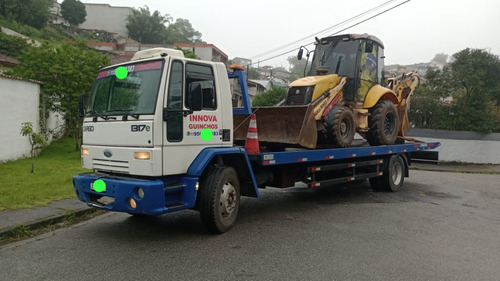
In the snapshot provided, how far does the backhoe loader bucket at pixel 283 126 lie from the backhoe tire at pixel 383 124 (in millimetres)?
2257

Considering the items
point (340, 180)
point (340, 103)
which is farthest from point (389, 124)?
point (340, 180)

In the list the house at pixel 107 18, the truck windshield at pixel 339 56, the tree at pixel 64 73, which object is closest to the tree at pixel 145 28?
the house at pixel 107 18

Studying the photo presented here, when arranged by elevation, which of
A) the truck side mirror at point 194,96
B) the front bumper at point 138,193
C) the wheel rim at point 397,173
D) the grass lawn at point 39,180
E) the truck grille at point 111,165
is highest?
the truck side mirror at point 194,96

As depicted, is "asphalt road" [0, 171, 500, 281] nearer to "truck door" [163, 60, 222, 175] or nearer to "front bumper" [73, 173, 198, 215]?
"front bumper" [73, 173, 198, 215]

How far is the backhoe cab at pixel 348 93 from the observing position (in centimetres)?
798


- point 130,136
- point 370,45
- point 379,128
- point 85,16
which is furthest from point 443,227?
point 85,16

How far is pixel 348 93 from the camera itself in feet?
29.1

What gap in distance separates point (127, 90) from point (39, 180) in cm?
554

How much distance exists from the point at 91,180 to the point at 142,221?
4.83 feet

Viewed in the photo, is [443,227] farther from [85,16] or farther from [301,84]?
[85,16]

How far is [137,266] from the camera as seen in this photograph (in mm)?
4340

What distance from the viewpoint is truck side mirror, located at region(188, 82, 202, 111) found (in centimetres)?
502

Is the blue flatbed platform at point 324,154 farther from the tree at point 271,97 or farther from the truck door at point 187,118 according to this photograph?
the tree at point 271,97

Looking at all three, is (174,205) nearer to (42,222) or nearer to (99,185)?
(99,185)
